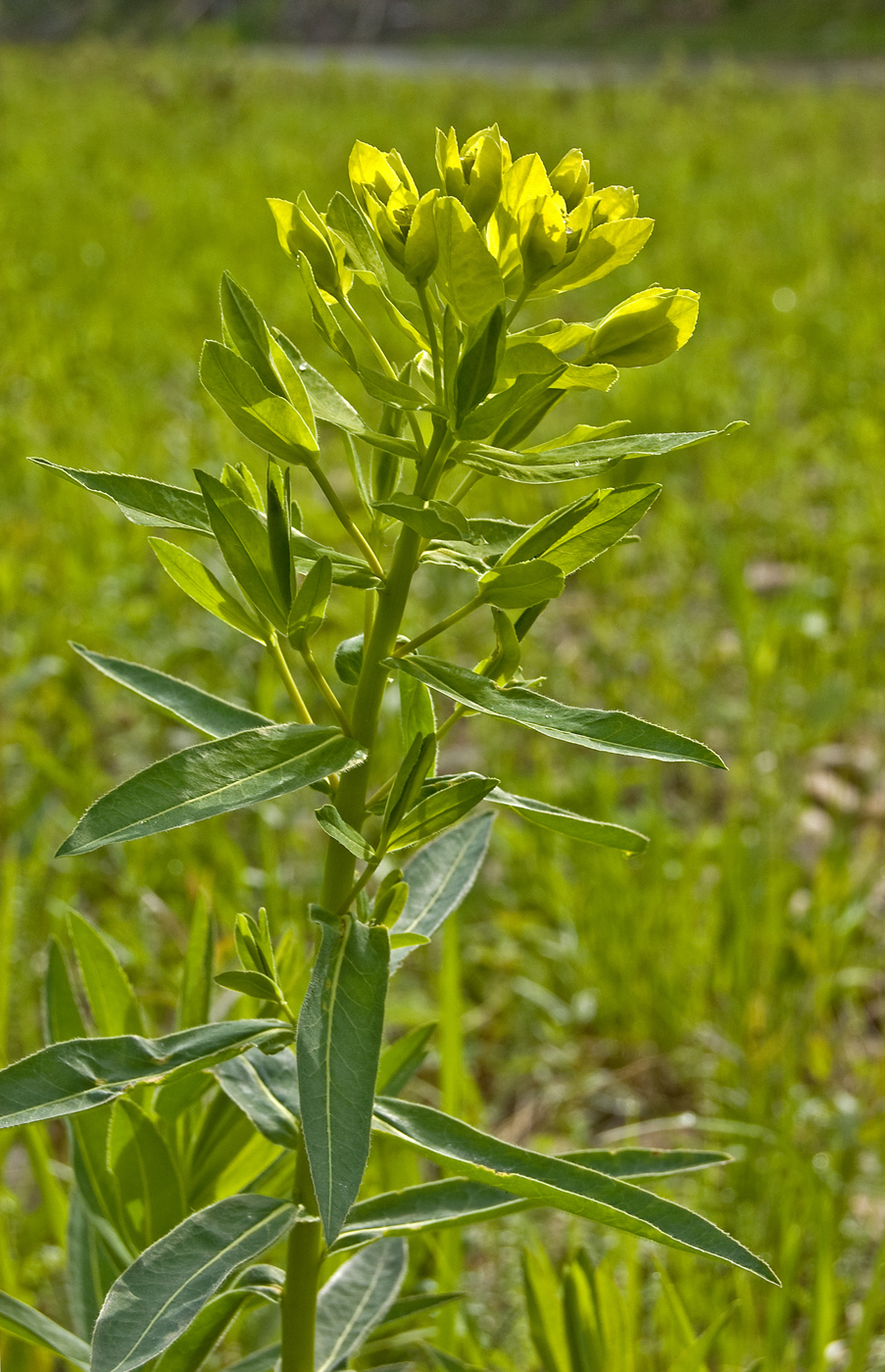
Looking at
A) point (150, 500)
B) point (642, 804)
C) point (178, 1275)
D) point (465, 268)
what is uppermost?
point (465, 268)

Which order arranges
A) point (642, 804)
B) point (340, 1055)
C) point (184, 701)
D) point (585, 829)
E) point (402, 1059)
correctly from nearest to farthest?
1. point (340, 1055)
2. point (585, 829)
3. point (184, 701)
4. point (402, 1059)
5. point (642, 804)

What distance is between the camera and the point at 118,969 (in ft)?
2.89

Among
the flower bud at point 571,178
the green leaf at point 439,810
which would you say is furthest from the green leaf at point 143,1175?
the flower bud at point 571,178

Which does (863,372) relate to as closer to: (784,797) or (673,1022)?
(784,797)

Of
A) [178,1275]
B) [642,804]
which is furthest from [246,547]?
[642,804]

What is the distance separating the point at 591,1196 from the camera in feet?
1.97

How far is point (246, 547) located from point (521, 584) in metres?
0.14

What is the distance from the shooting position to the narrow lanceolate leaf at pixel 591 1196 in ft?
1.91

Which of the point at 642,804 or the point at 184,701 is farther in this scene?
the point at 642,804

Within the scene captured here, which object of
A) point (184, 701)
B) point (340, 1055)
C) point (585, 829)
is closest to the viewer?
point (340, 1055)

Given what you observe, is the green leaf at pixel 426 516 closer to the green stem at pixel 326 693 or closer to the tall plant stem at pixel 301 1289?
the green stem at pixel 326 693

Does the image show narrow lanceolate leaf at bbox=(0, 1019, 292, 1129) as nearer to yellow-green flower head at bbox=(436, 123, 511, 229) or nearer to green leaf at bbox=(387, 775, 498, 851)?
green leaf at bbox=(387, 775, 498, 851)

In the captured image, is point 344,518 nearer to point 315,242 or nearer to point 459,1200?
point 315,242

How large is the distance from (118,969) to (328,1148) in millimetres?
396
